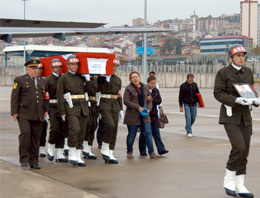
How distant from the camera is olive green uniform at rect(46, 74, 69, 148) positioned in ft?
33.4

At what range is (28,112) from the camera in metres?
9.16

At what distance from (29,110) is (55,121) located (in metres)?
1.10

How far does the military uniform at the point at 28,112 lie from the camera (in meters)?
9.09

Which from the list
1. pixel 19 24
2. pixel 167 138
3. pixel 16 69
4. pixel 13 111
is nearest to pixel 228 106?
pixel 13 111

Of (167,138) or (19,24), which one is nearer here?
(167,138)

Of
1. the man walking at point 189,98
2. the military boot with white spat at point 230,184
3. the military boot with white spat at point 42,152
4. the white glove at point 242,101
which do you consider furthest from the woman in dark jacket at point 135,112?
the man walking at point 189,98

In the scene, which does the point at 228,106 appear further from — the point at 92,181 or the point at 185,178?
the point at 92,181

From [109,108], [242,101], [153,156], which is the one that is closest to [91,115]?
[109,108]

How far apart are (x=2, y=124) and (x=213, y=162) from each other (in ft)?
31.8

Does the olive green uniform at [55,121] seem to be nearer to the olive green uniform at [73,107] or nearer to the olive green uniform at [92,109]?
the olive green uniform at [92,109]

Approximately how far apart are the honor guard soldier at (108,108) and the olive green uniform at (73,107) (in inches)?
16.3

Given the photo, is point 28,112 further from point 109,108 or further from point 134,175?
point 134,175

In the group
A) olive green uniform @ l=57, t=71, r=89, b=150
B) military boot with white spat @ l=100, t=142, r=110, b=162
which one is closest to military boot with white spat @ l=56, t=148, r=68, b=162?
olive green uniform @ l=57, t=71, r=89, b=150

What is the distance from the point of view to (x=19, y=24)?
20.9 metres
